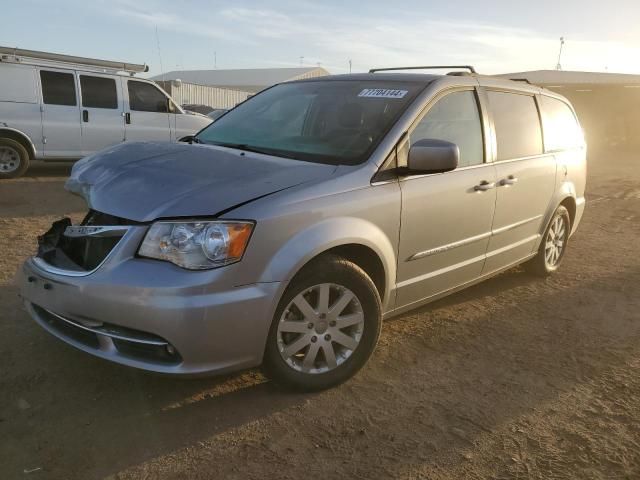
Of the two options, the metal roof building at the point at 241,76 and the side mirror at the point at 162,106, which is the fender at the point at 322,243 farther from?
the metal roof building at the point at 241,76

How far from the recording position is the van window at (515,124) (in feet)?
13.8

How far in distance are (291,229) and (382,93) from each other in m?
1.41

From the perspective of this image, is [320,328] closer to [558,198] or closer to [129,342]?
[129,342]

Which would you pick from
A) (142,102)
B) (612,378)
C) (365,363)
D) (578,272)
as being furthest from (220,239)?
(142,102)

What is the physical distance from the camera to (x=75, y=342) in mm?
2752

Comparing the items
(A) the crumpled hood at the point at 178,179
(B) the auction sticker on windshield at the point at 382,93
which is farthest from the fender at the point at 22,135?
(B) the auction sticker on windshield at the point at 382,93

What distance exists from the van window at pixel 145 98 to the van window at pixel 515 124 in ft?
24.7

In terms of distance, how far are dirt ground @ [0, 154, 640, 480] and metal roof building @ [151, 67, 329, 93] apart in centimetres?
5285

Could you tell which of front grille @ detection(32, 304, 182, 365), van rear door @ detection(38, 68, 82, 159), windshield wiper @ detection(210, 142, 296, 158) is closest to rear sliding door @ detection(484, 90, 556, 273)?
windshield wiper @ detection(210, 142, 296, 158)

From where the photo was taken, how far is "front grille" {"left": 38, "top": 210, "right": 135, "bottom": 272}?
2711 mm

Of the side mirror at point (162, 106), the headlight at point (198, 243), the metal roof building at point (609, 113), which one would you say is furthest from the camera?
the metal roof building at point (609, 113)

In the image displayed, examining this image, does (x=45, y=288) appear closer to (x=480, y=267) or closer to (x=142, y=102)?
(x=480, y=267)

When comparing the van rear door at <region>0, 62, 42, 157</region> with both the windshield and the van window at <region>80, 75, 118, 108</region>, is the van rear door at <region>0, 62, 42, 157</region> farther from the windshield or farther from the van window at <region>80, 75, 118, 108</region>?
the windshield

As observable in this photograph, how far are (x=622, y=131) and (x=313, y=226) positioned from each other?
2776 cm
